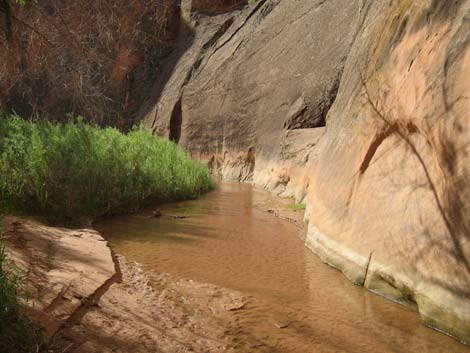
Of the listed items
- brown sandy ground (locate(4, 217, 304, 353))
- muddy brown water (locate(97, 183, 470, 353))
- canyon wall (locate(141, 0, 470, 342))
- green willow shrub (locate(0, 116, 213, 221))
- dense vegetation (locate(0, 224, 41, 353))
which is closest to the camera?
dense vegetation (locate(0, 224, 41, 353))

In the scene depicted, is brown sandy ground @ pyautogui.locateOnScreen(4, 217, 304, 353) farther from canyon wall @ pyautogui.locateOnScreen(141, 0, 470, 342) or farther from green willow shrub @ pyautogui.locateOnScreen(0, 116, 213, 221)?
green willow shrub @ pyautogui.locateOnScreen(0, 116, 213, 221)

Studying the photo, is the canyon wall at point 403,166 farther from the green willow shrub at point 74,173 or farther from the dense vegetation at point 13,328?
the green willow shrub at point 74,173

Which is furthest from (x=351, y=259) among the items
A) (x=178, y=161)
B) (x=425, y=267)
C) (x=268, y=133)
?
(x=268, y=133)

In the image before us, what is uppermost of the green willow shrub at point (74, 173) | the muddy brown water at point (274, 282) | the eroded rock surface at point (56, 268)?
the green willow shrub at point (74, 173)

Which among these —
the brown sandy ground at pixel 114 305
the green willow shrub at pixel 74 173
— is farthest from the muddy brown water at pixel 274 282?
the green willow shrub at pixel 74 173

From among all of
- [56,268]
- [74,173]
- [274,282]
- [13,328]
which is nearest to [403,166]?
[274,282]

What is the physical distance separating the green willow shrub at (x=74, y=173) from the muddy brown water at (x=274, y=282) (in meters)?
0.43

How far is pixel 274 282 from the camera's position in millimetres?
3299

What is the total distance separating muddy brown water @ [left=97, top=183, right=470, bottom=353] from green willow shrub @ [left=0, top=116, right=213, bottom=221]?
0.43 meters

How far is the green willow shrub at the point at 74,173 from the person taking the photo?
4.57 meters

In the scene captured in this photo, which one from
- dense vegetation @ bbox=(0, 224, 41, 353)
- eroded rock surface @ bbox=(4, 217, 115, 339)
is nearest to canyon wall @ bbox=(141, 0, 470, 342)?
eroded rock surface @ bbox=(4, 217, 115, 339)

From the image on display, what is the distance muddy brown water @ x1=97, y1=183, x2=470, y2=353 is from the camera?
238cm

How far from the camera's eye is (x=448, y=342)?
7.75ft

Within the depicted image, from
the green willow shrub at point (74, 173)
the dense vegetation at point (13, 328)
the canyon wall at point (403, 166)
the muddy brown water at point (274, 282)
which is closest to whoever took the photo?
the dense vegetation at point (13, 328)
